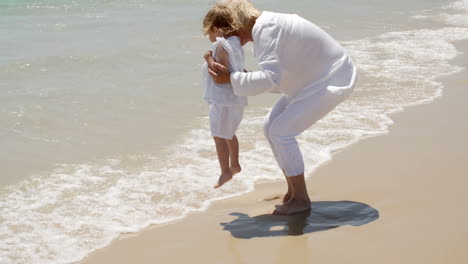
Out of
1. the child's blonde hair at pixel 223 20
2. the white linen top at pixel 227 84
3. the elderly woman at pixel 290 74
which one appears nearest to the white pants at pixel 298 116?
the elderly woman at pixel 290 74

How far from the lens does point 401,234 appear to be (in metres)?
3.89

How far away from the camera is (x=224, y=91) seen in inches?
170

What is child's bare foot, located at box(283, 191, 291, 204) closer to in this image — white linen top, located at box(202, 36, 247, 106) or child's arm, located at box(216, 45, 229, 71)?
white linen top, located at box(202, 36, 247, 106)

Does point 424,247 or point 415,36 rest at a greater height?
point 424,247

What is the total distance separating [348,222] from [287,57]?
104cm

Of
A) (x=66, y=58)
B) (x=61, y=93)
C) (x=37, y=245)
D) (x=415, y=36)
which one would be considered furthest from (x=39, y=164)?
(x=415, y=36)

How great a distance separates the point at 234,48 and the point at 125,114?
3.27m

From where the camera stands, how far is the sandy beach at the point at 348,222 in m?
3.77

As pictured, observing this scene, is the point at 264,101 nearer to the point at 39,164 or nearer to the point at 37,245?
the point at 39,164

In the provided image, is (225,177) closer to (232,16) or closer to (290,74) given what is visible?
(290,74)

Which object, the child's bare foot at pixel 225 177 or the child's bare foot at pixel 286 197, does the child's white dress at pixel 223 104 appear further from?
the child's bare foot at pixel 286 197

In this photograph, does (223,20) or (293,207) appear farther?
(293,207)

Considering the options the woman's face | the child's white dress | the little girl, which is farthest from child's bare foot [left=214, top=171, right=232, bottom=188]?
the woman's face

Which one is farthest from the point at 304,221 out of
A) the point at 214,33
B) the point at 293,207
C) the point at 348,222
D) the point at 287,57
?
the point at 214,33
